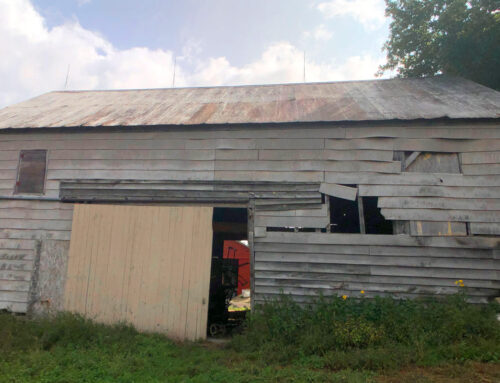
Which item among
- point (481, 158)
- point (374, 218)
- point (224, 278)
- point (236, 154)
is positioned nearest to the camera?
point (481, 158)

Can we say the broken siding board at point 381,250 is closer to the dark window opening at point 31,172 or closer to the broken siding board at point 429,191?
the broken siding board at point 429,191

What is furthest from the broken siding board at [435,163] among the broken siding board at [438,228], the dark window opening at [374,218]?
the dark window opening at [374,218]

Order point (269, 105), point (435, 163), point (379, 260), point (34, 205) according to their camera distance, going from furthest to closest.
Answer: point (269, 105) → point (34, 205) → point (435, 163) → point (379, 260)

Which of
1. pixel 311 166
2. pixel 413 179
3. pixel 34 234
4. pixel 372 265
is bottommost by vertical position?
pixel 372 265

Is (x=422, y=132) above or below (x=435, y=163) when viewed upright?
above

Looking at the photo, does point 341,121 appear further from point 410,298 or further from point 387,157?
point 410,298

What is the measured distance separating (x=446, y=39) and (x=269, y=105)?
7.18 m

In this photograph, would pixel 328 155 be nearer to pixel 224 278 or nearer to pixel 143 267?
pixel 143 267

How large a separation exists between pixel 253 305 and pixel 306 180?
267 cm

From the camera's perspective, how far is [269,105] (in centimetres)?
851

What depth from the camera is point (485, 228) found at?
20.5 ft

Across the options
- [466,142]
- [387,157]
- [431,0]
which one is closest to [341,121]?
[387,157]

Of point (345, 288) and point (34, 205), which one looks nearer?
point (345, 288)

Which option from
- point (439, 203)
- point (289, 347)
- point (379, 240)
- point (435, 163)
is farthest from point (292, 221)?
point (435, 163)
